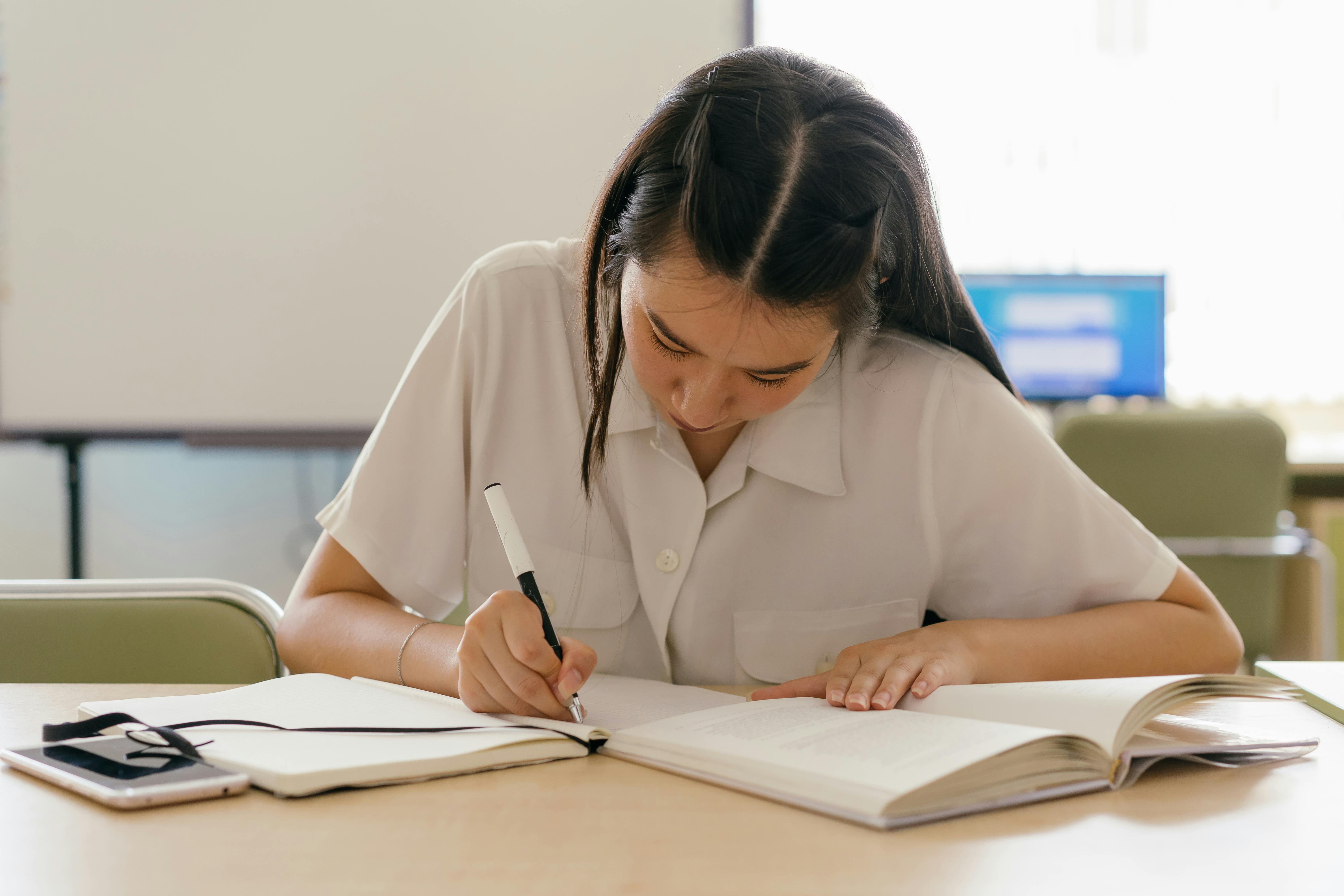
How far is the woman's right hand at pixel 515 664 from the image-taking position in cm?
73

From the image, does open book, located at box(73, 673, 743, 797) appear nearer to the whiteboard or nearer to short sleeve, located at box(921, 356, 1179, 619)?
short sleeve, located at box(921, 356, 1179, 619)

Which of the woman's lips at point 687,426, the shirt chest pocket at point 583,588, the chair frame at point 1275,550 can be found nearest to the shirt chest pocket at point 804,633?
the shirt chest pocket at point 583,588

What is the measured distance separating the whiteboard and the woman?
4.93 ft

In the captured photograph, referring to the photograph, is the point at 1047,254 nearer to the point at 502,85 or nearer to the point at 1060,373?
the point at 1060,373

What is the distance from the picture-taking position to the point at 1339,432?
327 cm

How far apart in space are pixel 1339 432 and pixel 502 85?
2.77 meters

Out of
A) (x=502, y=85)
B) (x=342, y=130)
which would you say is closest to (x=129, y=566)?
(x=342, y=130)

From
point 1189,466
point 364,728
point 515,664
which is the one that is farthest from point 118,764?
point 1189,466

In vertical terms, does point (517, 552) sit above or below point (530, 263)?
below

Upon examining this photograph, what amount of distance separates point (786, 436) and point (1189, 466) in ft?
4.50

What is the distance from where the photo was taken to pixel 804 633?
3.55 feet

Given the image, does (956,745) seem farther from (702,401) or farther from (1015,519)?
(1015,519)

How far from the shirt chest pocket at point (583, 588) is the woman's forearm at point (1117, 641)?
349mm

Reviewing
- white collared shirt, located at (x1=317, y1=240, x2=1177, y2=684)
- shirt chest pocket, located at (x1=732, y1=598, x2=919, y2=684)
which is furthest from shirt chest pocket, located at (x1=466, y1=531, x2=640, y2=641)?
shirt chest pocket, located at (x1=732, y1=598, x2=919, y2=684)
